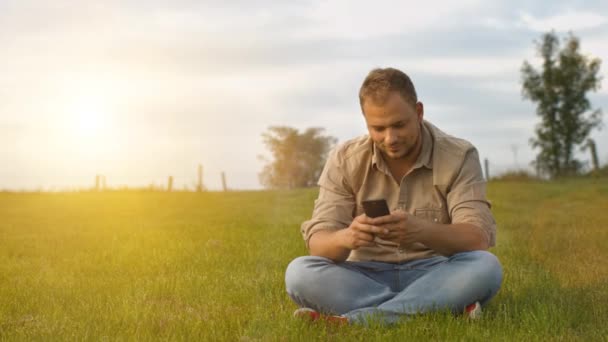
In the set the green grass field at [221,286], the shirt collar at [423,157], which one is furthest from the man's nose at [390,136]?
the green grass field at [221,286]

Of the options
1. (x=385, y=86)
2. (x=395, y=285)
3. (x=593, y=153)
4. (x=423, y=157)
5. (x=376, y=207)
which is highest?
(x=593, y=153)

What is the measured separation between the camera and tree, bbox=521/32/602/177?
158ft

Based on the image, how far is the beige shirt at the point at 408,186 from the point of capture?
18.6ft

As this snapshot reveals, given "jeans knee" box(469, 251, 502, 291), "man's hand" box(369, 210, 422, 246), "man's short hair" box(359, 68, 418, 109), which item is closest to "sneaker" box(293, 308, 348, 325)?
"man's hand" box(369, 210, 422, 246)

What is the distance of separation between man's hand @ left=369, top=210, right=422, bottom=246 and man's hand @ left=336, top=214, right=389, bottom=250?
0.10 feet

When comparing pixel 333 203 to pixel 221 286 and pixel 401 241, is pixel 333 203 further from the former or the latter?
pixel 221 286

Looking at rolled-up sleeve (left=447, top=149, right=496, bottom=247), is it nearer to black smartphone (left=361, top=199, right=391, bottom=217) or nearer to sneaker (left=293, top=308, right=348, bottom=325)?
black smartphone (left=361, top=199, right=391, bottom=217)

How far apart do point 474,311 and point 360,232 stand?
123 cm

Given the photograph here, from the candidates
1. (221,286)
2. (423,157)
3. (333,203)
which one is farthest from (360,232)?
(221,286)

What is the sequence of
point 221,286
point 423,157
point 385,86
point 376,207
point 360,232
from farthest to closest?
point 221,286 < point 423,157 < point 385,86 < point 360,232 < point 376,207

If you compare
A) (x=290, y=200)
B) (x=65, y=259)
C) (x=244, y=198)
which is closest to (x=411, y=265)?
(x=65, y=259)

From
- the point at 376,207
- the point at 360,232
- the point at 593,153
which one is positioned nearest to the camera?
the point at 376,207

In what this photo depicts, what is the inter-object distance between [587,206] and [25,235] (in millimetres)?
15927

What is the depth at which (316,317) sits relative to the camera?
5562mm
